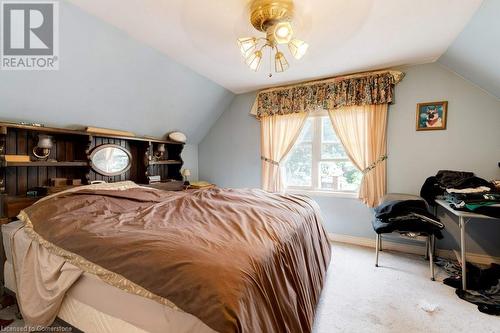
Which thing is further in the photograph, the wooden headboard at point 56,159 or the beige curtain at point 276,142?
the beige curtain at point 276,142

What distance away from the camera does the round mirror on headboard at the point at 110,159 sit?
2566 mm

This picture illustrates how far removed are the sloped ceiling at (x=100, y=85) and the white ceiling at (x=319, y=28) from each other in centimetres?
16

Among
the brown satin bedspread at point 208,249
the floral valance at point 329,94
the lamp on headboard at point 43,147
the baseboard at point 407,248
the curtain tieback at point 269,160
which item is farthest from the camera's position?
the curtain tieback at point 269,160

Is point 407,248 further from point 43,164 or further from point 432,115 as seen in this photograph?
point 43,164

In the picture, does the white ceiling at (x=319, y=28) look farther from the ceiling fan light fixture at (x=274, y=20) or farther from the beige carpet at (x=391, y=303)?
the beige carpet at (x=391, y=303)

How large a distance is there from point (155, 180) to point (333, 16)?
117 inches

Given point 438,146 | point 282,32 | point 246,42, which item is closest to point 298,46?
point 282,32

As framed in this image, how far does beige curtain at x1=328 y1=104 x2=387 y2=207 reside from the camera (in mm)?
2982

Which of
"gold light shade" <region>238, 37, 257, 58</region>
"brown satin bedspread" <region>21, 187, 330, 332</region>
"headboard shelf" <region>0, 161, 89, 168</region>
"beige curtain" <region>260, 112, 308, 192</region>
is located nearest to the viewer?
"brown satin bedspread" <region>21, 187, 330, 332</region>

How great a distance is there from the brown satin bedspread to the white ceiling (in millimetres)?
1584

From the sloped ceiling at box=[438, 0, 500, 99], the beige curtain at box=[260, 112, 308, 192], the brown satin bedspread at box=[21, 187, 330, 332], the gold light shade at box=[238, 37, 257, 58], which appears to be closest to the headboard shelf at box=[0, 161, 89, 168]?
the brown satin bedspread at box=[21, 187, 330, 332]

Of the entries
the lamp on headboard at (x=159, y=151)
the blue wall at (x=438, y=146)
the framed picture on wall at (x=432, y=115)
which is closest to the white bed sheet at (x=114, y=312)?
the lamp on headboard at (x=159, y=151)

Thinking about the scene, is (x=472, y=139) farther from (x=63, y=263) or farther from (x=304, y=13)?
(x=63, y=263)

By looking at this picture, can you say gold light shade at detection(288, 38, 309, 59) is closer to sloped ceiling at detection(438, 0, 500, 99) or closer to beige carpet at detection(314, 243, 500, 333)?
sloped ceiling at detection(438, 0, 500, 99)
